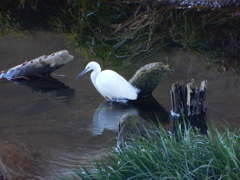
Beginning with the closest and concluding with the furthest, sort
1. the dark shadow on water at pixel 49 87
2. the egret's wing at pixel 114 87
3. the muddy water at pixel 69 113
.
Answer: the muddy water at pixel 69 113 → the egret's wing at pixel 114 87 → the dark shadow on water at pixel 49 87

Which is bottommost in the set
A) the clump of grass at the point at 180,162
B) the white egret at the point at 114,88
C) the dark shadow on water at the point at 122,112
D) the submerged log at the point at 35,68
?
the dark shadow on water at the point at 122,112

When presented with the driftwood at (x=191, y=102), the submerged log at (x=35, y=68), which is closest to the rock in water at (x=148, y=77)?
the driftwood at (x=191, y=102)

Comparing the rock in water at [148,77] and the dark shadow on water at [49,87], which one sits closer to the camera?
the rock in water at [148,77]

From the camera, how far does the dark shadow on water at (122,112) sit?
16.0 feet

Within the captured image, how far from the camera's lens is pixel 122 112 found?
5.36 metres

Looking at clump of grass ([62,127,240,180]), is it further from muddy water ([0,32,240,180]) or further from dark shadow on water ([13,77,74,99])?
dark shadow on water ([13,77,74,99])

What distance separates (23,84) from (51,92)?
2.36 ft

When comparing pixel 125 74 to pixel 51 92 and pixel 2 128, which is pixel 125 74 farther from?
pixel 2 128

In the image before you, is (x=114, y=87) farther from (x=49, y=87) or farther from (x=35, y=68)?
(x=35, y=68)

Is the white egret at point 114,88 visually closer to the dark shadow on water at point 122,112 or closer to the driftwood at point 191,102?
the dark shadow on water at point 122,112

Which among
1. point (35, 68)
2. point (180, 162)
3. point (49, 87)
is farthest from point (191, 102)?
point (35, 68)

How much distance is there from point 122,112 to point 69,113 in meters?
0.74

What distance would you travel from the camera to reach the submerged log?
267 inches

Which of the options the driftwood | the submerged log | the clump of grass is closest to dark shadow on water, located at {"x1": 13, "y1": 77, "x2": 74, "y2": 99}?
the submerged log
